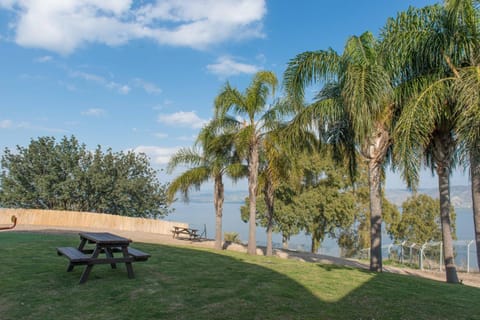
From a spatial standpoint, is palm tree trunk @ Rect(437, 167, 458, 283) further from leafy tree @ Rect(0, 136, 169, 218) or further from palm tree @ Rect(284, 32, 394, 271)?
leafy tree @ Rect(0, 136, 169, 218)

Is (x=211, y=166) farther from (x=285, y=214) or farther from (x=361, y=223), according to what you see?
(x=361, y=223)

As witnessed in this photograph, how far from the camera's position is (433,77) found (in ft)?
29.3

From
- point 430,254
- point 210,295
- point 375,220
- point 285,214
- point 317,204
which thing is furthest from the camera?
point 285,214

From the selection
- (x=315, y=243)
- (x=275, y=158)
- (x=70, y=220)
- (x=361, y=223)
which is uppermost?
(x=275, y=158)

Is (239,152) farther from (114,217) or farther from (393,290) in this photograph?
(114,217)

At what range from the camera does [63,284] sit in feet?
18.8

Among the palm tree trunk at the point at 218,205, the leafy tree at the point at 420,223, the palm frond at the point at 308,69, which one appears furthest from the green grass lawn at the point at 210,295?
the leafy tree at the point at 420,223

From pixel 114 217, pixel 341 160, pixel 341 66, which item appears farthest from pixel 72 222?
pixel 341 66

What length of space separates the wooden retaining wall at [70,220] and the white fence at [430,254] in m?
16.4

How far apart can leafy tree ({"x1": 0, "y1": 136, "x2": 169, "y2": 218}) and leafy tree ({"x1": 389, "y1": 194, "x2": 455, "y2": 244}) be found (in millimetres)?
23765

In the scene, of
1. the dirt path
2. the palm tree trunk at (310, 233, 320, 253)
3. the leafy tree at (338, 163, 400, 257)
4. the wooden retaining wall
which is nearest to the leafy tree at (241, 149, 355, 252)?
the palm tree trunk at (310, 233, 320, 253)

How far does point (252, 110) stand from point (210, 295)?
1016 centimetres

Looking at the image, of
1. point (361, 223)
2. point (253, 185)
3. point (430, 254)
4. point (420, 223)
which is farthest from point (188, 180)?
point (420, 223)

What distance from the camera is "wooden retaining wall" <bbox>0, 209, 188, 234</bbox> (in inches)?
904
